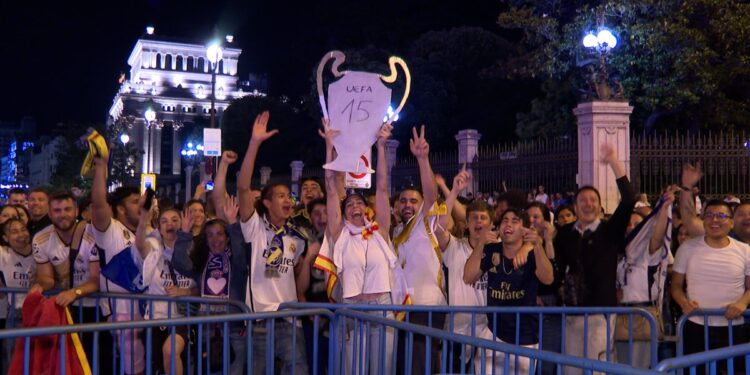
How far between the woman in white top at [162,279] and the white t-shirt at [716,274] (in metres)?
4.03

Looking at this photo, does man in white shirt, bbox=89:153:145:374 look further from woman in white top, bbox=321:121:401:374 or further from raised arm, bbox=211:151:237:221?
woman in white top, bbox=321:121:401:374

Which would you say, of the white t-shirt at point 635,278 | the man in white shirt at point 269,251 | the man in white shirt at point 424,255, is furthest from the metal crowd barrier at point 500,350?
the white t-shirt at point 635,278

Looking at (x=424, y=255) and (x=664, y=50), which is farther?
(x=664, y=50)

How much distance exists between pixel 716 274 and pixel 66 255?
5211 mm

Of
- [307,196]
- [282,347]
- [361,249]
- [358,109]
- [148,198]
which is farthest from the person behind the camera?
[307,196]

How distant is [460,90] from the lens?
36906mm

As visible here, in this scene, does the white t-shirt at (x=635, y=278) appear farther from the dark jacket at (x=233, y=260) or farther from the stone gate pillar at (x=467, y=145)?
the stone gate pillar at (x=467, y=145)

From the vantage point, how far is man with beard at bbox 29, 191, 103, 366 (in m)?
6.86

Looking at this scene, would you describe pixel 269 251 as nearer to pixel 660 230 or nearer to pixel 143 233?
pixel 143 233

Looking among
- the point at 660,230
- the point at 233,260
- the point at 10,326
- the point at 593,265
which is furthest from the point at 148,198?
the point at 660,230

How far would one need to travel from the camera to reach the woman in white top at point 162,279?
22.4ft

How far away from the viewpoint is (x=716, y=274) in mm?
6840

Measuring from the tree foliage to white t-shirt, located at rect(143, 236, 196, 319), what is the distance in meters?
15.5

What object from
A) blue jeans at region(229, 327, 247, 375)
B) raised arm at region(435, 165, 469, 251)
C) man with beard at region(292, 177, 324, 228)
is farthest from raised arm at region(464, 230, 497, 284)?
blue jeans at region(229, 327, 247, 375)
